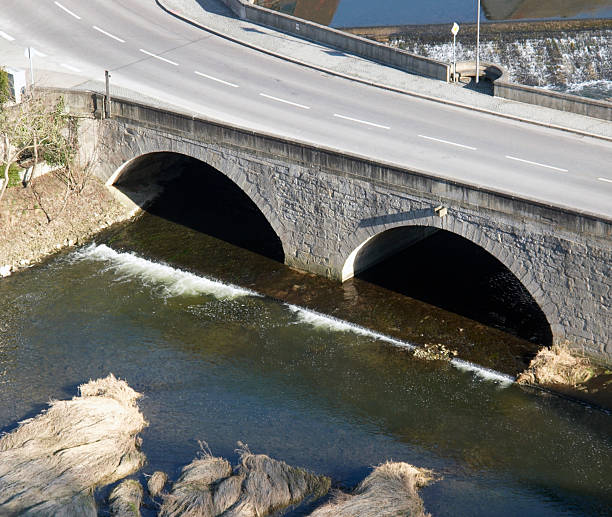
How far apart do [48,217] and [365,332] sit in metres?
15.3

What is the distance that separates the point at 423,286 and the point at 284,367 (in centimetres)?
738

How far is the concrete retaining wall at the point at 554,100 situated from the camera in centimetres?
3897

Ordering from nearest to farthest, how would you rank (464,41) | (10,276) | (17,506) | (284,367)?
(17,506), (284,367), (10,276), (464,41)

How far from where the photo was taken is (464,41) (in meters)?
56.8

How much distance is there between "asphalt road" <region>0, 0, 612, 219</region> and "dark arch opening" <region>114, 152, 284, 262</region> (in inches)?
174

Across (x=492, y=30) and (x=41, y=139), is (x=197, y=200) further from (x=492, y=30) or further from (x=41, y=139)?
(x=492, y=30)

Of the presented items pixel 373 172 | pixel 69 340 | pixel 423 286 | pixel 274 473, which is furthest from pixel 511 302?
pixel 69 340

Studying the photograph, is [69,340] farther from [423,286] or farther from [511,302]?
[511,302]

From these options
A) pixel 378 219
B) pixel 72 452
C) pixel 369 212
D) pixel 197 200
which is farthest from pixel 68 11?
pixel 72 452

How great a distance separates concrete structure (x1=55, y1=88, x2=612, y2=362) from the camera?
104 ft

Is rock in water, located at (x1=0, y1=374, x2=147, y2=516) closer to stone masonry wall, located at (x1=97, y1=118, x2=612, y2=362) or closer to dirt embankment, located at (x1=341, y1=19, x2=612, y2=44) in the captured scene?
stone masonry wall, located at (x1=97, y1=118, x2=612, y2=362)

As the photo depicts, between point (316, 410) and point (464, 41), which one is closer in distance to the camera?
point (316, 410)

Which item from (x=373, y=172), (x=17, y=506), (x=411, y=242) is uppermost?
(x=373, y=172)

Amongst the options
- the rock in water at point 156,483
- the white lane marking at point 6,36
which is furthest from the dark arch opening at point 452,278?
the white lane marking at point 6,36
